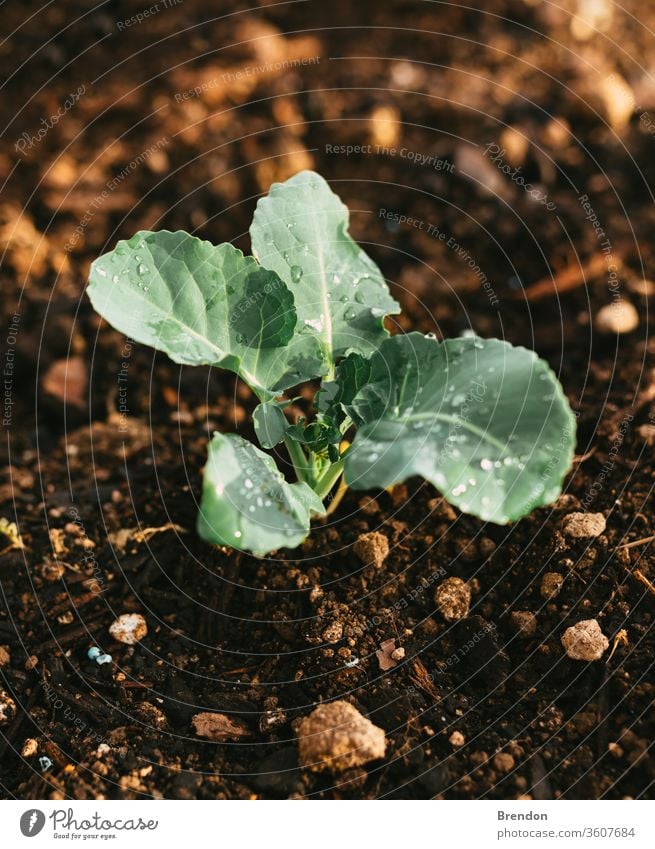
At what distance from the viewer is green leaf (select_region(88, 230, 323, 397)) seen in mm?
1686

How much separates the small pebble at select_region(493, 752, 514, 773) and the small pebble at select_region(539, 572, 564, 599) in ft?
1.38

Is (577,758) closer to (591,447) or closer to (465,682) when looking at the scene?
(465,682)

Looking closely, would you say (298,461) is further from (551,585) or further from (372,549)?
(551,585)

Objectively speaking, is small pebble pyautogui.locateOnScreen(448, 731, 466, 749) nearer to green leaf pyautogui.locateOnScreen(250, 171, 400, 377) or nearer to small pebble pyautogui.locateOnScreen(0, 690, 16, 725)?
green leaf pyautogui.locateOnScreen(250, 171, 400, 377)

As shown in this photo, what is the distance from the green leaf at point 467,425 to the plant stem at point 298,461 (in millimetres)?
218

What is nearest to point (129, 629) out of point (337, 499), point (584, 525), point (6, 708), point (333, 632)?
point (6, 708)

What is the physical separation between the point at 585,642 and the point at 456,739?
0.38 meters

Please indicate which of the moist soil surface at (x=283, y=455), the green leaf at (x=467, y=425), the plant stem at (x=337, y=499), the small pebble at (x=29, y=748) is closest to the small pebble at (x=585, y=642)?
the moist soil surface at (x=283, y=455)

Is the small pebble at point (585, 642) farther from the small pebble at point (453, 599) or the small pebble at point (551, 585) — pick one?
the small pebble at point (453, 599)

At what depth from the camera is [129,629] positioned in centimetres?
194

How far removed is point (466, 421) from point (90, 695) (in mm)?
1076

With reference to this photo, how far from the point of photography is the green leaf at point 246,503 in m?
1.39

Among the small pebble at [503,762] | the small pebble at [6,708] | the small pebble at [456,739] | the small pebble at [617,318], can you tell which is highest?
the small pebble at [617,318]

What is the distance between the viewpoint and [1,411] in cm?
268
